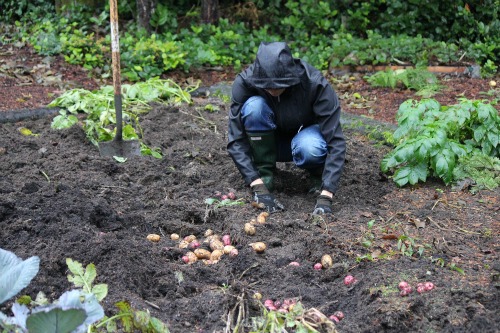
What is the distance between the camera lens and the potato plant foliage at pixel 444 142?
4.72 m

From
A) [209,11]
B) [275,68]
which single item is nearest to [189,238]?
[275,68]

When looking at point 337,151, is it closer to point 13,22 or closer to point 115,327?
point 115,327

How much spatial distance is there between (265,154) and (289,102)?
1.41 ft


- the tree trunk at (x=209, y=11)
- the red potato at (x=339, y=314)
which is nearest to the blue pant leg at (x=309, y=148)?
the red potato at (x=339, y=314)

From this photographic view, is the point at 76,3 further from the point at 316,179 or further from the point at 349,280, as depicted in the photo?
the point at 349,280

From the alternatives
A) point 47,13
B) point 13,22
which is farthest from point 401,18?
point 13,22

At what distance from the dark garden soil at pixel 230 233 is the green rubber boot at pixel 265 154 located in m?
0.15

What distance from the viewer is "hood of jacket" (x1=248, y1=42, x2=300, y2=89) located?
165 inches

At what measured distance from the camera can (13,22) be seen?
11.0 meters

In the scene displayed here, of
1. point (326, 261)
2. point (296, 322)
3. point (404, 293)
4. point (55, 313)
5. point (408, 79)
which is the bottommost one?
point (408, 79)

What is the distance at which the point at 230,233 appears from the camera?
4.09 meters

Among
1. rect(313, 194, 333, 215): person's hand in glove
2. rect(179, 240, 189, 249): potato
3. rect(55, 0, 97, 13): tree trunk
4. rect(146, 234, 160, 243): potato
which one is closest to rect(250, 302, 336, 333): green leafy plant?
rect(179, 240, 189, 249): potato

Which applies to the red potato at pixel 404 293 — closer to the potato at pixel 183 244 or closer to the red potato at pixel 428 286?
the red potato at pixel 428 286

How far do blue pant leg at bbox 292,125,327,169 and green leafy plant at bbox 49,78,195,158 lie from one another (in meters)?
1.34
